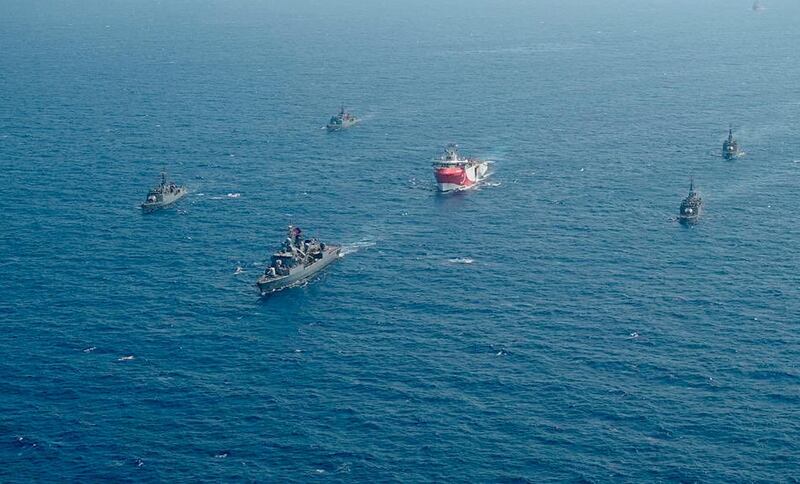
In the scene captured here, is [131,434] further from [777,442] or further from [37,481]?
[777,442]

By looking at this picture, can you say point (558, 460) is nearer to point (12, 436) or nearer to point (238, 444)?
point (238, 444)

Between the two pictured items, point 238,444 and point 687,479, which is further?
point 238,444

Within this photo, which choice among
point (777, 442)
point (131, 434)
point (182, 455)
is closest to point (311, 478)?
point (182, 455)

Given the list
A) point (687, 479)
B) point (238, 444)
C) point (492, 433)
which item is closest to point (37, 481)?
point (238, 444)

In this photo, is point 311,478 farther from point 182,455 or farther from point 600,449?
A: point 600,449

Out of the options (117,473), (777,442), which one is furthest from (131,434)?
(777,442)

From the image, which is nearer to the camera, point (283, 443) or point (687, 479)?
point (687, 479)
